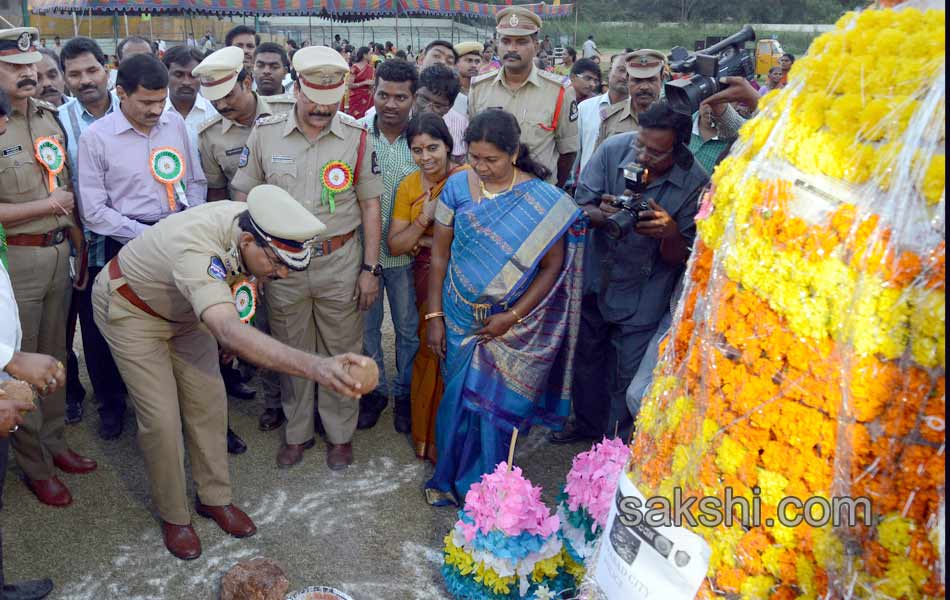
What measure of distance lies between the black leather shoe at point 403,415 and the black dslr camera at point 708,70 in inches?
88.7

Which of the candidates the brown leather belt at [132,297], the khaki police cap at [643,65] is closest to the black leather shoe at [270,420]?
the brown leather belt at [132,297]

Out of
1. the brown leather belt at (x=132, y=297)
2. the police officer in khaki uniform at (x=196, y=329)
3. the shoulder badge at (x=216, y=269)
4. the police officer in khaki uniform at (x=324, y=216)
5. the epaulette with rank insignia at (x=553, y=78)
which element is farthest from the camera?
the epaulette with rank insignia at (x=553, y=78)

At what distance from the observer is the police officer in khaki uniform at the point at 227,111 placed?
422 cm

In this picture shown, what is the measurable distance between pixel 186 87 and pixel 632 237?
122 inches

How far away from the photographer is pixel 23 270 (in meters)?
3.75

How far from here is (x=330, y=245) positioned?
4.00 metres

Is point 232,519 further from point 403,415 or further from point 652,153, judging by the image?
point 652,153

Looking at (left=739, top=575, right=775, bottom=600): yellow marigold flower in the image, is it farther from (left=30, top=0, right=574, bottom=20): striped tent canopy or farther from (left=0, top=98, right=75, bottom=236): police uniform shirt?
(left=30, top=0, right=574, bottom=20): striped tent canopy

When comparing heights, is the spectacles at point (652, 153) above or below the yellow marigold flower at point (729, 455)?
above

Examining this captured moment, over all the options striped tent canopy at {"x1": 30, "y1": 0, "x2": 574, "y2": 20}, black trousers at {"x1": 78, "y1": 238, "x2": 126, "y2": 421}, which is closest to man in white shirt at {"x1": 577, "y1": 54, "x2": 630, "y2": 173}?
black trousers at {"x1": 78, "y1": 238, "x2": 126, "y2": 421}

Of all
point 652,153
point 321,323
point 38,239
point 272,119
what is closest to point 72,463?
point 38,239

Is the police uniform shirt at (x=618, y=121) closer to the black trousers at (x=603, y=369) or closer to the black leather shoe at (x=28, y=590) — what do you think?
the black trousers at (x=603, y=369)

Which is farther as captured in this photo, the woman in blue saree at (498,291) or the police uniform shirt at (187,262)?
the woman in blue saree at (498,291)

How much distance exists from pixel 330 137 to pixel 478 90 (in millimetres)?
1692
